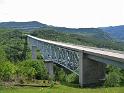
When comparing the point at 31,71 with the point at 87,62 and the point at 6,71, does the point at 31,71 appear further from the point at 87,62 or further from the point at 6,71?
the point at 87,62

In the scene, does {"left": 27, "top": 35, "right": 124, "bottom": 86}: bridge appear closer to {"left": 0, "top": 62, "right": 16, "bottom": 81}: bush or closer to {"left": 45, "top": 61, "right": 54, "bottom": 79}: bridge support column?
{"left": 45, "top": 61, "right": 54, "bottom": 79}: bridge support column

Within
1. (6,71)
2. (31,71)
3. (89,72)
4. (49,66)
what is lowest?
(49,66)

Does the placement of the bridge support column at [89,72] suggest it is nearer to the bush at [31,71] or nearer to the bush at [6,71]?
the bush at [31,71]

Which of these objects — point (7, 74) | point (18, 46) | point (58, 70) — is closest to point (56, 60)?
point (58, 70)

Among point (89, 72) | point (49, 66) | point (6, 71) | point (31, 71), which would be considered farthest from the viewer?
point (49, 66)

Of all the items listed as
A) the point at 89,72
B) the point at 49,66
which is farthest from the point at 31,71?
the point at 49,66

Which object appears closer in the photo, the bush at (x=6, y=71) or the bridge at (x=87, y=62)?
the bridge at (x=87, y=62)

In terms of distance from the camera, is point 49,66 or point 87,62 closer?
point 87,62

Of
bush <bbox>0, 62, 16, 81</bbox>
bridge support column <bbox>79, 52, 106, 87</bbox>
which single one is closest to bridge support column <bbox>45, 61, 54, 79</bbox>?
bridge support column <bbox>79, 52, 106, 87</bbox>

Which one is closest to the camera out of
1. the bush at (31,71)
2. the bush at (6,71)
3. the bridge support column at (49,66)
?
the bush at (6,71)

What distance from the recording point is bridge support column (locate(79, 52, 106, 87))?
6066 centimetres

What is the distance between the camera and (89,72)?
6222cm

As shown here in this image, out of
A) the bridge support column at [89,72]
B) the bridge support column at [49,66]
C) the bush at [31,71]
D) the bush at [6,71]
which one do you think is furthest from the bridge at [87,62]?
the bush at [6,71]

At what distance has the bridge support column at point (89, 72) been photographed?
199 feet
